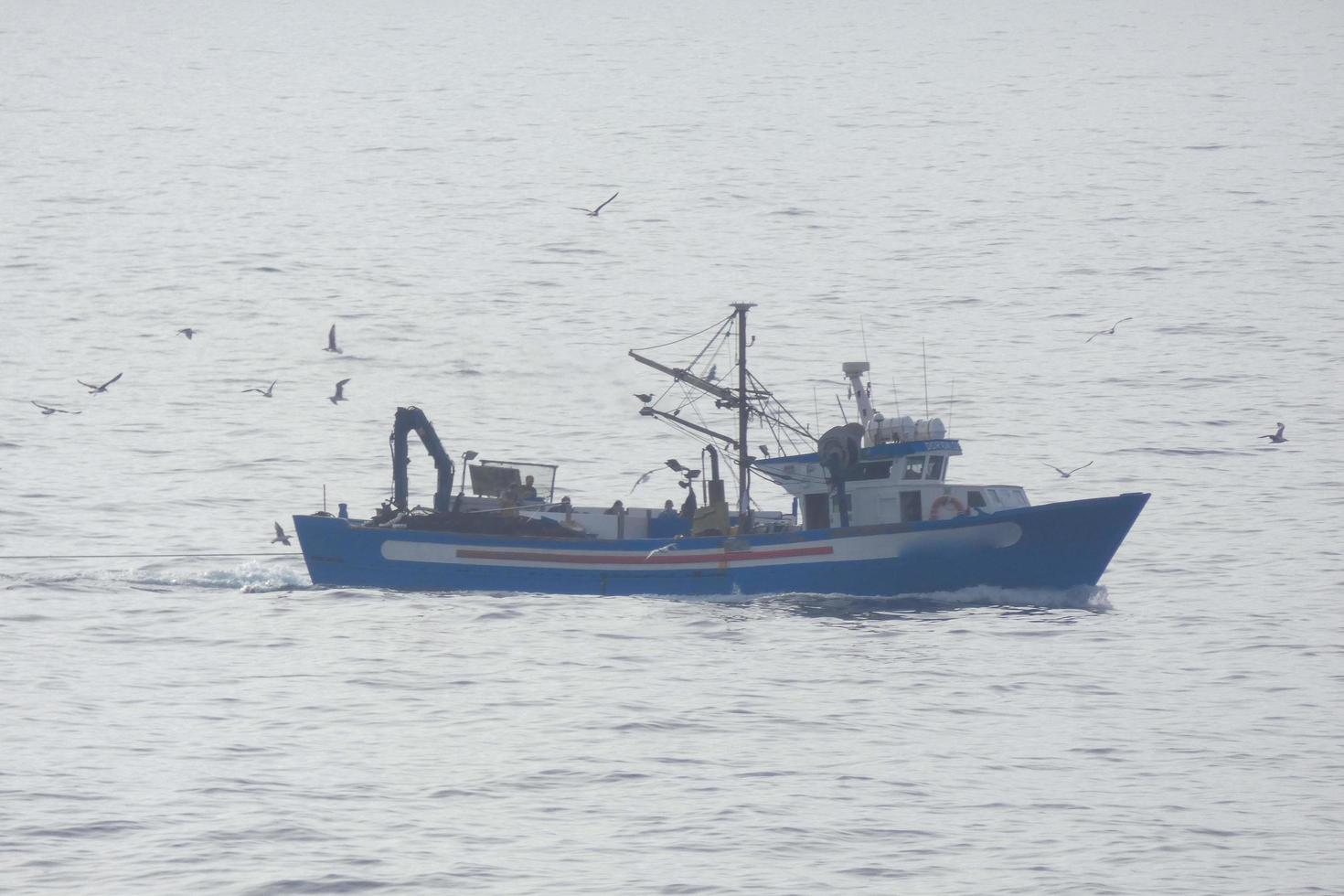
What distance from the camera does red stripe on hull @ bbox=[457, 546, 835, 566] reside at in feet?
173

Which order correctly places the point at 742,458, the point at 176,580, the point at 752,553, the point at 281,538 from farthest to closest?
the point at 281,538 < the point at 176,580 < the point at 742,458 < the point at 752,553

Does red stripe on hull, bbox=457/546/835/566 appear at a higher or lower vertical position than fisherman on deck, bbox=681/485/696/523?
lower

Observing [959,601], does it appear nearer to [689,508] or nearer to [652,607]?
[689,508]

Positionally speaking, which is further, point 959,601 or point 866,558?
point 959,601

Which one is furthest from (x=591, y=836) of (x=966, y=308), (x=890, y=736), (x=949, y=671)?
(x=966, y=308)

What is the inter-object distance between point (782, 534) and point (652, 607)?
12.0ft

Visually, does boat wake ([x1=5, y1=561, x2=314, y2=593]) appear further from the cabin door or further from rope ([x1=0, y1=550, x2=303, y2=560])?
the cabin door

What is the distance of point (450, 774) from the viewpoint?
37.5 meters

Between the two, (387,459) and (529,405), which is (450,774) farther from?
(529,405)

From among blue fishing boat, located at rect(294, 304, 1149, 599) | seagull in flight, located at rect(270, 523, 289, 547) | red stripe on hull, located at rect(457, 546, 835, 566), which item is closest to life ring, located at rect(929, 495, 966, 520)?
blue fishing boat, located at rect(294, 304, 1149, 599)

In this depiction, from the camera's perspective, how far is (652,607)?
52906 mm

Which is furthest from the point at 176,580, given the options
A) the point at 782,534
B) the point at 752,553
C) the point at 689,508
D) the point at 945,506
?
the point at 945,506

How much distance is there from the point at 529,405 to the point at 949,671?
41124mm

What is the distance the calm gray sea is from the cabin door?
2132 mm
